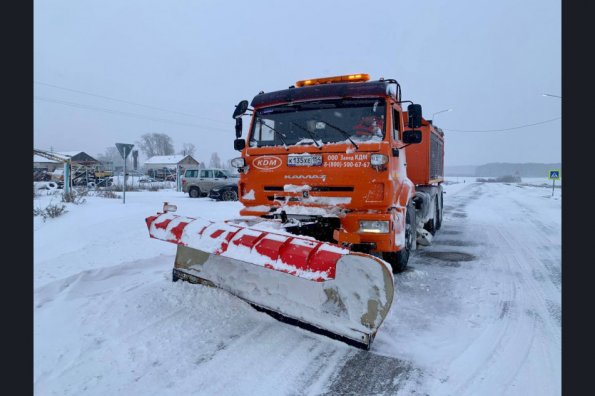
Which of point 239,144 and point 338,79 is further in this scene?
point 239,144

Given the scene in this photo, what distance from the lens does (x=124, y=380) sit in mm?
2652

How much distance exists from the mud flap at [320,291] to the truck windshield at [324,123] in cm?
197

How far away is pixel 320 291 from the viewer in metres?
3.40

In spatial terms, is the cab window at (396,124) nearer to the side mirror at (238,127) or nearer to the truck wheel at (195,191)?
the side mirror at (238,127)

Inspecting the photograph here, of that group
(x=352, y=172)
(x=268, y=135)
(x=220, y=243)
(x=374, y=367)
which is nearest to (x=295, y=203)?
(x=352, y=172)

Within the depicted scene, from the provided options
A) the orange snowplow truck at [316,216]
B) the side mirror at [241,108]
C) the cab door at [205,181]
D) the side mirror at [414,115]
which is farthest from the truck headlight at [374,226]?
the cab door at [205,181]

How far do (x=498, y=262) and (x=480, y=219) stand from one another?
708 cm

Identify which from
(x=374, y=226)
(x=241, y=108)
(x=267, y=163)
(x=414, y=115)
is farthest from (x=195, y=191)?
(x=374, y=226)

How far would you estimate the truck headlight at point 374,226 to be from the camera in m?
4.37

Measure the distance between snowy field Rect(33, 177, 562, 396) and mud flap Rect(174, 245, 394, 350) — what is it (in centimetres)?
14

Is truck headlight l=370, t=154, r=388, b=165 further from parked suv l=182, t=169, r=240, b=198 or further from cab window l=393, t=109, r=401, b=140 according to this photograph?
parked suv l=182, t=169, r=240, b=198

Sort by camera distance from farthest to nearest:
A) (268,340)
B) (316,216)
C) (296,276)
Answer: (316,216)
(268,340)
(296,276)

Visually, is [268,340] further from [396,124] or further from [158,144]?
[158,144]

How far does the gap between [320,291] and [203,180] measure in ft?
59.2
